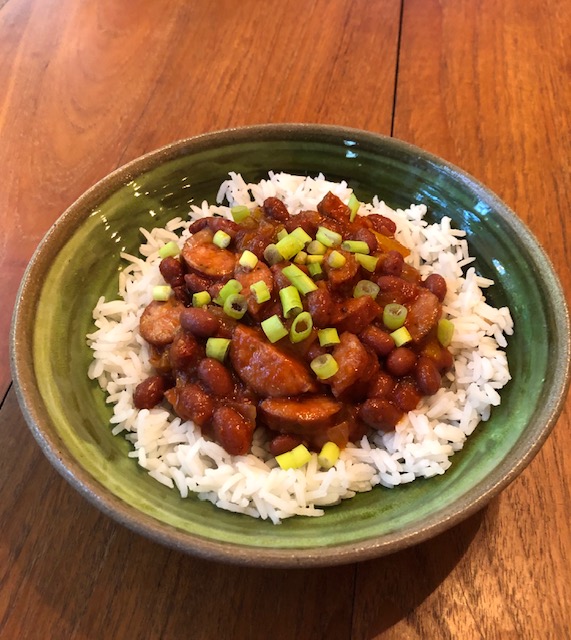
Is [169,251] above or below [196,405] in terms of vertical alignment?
above

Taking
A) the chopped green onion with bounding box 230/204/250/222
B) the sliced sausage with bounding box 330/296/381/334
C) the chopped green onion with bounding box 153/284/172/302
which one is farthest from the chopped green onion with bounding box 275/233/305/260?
the chopped green onion with bounding box 153/284/172/302

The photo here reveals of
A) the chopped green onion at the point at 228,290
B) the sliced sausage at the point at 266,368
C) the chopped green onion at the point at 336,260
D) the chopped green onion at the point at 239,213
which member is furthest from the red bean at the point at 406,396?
the chopped green onion at the point at 239,213

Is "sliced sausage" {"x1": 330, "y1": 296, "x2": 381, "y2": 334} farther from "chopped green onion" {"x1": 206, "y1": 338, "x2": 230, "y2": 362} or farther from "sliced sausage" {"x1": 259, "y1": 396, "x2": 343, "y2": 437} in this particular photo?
"chopped green onion" {"x1": 206, "y1": 338, "x2": 230, "y2": 362}

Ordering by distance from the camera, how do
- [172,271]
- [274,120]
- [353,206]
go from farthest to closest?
[274,120] → [353,206] → [172,271]

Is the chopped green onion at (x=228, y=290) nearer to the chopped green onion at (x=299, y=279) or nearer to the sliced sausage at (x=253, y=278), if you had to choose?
the sliced sausage at (x=253, y=278)

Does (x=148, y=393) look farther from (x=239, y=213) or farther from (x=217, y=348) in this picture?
(x=239, y=213)

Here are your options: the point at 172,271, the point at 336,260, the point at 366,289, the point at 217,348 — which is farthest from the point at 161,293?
the point at 366,289
